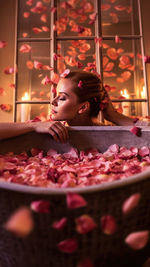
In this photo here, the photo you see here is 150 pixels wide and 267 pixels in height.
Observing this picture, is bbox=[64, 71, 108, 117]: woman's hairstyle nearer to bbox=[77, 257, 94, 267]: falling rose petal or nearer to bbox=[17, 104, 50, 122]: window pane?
bbox=[77, 257, 94, 267]: falling rose petal

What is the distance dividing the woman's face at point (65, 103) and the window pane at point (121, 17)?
1.94 m

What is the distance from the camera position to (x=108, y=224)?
1.45 feet

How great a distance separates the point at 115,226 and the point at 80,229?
0.08 metres

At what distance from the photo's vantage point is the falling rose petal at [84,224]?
43cm

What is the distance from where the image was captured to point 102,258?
485mm

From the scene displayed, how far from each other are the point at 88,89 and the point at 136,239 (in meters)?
1.05

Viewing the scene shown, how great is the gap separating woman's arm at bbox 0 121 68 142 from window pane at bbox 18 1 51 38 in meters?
2.30

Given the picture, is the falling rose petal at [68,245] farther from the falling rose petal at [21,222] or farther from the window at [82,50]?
the window at [82,50]

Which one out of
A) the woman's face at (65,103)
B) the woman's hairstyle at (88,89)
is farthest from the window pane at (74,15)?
the woman's face at (65,103)

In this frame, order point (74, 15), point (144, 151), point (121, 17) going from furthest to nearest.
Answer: point (121, 17)
point (74, 15)
point (144, 151)

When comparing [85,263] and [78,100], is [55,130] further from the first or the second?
[85,263]

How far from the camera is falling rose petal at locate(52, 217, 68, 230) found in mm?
427

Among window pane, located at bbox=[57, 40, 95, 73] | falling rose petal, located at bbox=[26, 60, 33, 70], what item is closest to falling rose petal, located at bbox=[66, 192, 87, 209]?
window pane, located at bbox=[57, 40, 95, 73]

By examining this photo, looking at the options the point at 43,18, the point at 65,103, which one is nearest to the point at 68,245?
the point at 65,103
